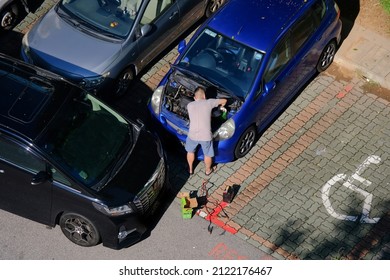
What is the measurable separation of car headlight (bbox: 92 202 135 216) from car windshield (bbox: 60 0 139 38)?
367 cm

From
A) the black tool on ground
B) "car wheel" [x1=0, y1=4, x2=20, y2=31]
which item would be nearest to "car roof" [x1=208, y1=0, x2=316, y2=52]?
the black tool on ground

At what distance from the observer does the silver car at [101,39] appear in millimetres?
13539

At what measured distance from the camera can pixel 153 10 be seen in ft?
46.5

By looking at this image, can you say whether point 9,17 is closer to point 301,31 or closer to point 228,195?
point 301,31

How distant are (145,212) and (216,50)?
3.15 metres

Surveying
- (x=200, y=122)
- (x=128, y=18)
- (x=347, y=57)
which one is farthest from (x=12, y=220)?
(x=347, y=57)

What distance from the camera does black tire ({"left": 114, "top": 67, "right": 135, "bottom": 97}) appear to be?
1396 cm

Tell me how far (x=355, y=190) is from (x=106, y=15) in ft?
17.5

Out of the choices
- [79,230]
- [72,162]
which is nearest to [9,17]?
[72,162]

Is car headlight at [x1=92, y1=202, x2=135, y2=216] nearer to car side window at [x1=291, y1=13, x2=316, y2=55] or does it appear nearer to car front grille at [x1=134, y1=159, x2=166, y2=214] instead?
car front grille at [x1=134, y1=159, x2=166, y2=214]

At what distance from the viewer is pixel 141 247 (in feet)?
39.5

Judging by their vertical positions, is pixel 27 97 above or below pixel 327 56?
above
